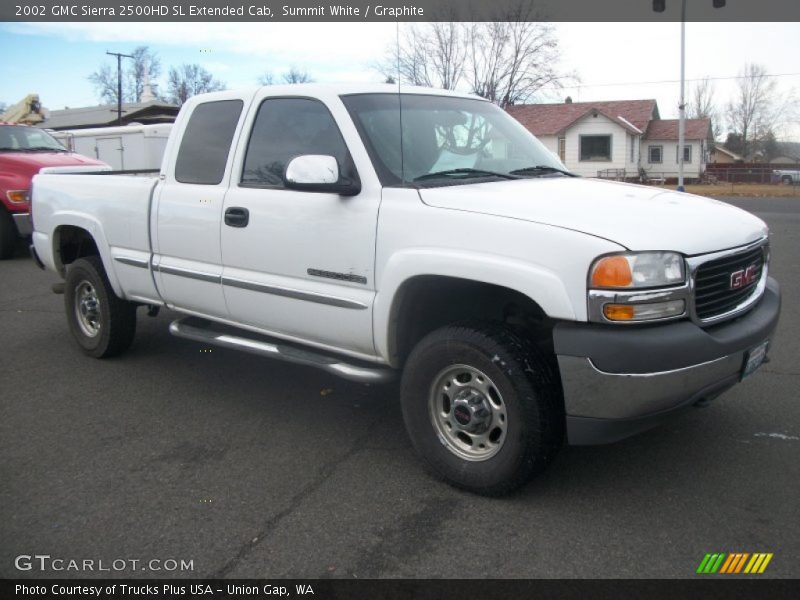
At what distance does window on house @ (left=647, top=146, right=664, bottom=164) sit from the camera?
153ft

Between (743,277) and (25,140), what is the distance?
12.2 metres

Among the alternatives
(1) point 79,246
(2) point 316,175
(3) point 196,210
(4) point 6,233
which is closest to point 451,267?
(2) point 316,175

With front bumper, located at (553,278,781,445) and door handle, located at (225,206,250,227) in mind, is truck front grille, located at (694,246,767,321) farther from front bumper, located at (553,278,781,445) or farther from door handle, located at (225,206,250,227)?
door handle, located at (225,206,250,227)

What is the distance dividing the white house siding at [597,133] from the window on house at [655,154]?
3715mm

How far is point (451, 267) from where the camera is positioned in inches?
138

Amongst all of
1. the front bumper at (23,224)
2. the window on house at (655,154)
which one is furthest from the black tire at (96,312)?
the window on house at (655,154)

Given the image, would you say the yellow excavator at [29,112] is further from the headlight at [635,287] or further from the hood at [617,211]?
the headlight at [635,287]

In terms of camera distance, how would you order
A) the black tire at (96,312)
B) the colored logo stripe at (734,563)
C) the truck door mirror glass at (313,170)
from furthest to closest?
the black tire at (96,312) < the truck door mirror glass at (313,170) < the colored logo stripe at (734,563)

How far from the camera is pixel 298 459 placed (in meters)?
4.15

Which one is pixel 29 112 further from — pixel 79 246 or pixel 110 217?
pixel 110 217

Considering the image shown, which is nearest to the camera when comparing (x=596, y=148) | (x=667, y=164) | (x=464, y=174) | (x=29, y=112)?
(x=464, y=174)

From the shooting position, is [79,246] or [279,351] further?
[79,246]

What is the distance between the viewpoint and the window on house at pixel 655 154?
153 ft
